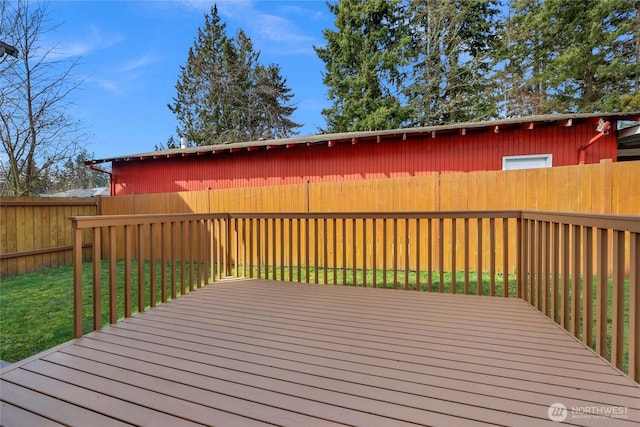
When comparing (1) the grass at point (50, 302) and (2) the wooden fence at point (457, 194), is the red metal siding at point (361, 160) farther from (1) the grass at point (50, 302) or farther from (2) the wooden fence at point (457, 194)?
(1) the grass at point (50, 302)

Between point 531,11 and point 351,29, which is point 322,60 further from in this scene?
point 531,11

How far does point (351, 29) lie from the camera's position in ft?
50.1

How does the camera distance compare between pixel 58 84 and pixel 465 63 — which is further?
pixel 465 63

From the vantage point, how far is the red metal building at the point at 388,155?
6.00m

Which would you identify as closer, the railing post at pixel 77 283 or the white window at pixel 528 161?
the railing post at pixel 77 283

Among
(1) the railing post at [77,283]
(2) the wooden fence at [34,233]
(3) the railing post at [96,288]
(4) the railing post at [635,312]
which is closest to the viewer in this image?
(4) the railing post at [635,312]

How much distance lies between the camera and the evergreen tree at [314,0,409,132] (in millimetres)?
14492

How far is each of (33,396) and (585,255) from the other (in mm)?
3116

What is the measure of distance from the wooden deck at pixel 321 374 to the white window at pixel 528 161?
442cm

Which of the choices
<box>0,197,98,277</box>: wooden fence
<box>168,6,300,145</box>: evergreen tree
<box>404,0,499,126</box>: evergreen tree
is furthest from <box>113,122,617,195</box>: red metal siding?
<box>168,6,300,145</box>: evergreen tree

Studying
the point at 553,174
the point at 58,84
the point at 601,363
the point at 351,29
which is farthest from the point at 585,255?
the point at 351,29

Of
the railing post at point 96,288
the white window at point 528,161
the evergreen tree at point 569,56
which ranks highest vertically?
the evergreen tree at point 569,56
